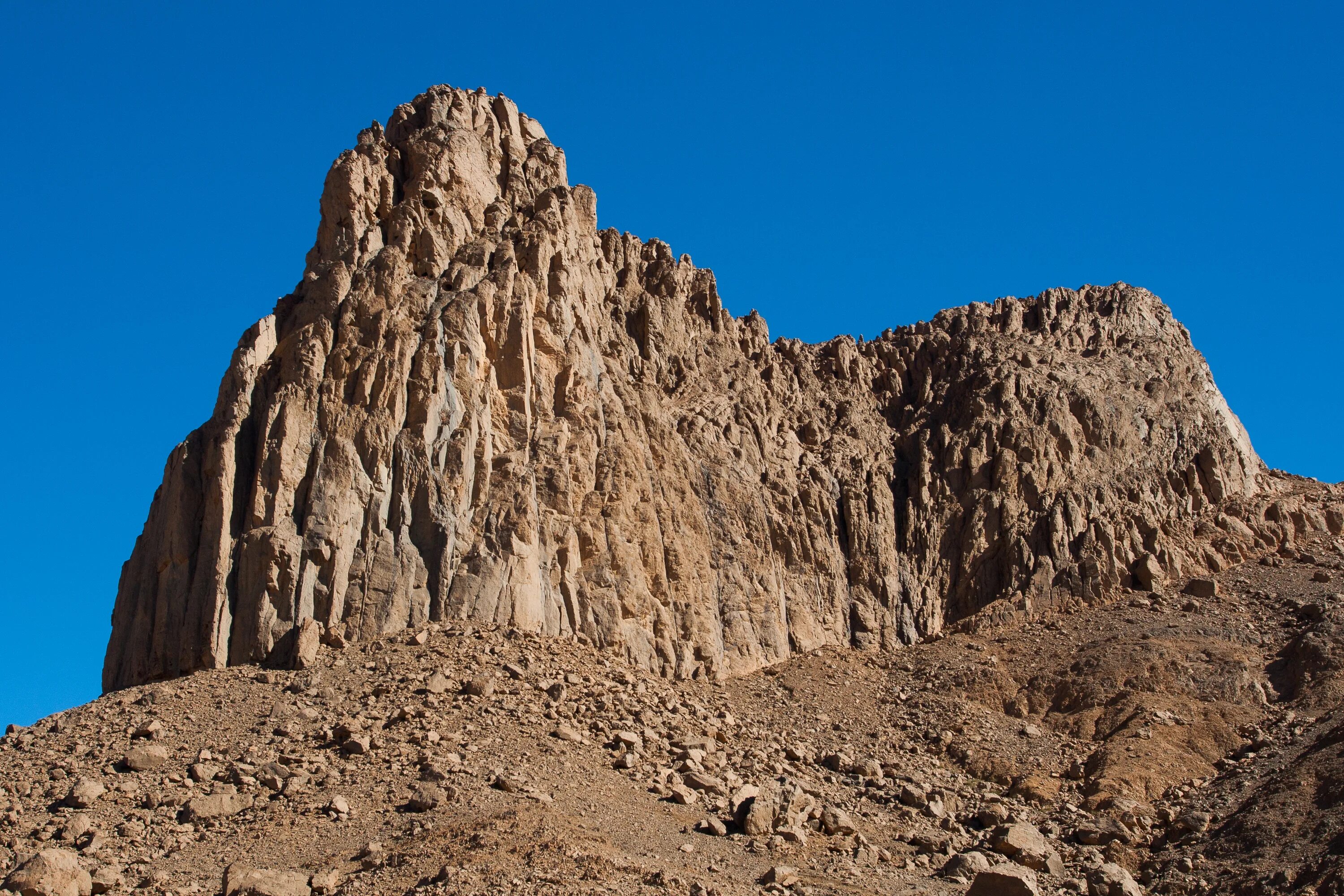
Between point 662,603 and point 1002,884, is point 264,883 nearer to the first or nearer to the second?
point 1002,884

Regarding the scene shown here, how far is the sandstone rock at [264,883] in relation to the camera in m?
32.1

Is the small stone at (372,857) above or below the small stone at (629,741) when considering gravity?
below

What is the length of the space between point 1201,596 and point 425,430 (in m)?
29.7

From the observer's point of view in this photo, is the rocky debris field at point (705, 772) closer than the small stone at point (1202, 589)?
Yes

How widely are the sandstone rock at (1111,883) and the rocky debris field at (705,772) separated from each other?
0.08 m

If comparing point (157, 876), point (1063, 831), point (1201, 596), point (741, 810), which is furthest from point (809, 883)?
point (1201, 596)

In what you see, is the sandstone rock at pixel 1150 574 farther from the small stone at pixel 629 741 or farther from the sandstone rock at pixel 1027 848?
the small stone at pixel 629 741

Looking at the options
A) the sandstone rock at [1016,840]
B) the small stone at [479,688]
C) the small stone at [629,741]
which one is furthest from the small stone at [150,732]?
the sandstone rock at [1016,840]

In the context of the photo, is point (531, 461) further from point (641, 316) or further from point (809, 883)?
point (809, 883)

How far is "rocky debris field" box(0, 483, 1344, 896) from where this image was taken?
1367 inches

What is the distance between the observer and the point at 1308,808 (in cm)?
4184

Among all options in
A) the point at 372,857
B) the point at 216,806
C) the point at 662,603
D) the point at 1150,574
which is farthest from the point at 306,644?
the point at 1150,574

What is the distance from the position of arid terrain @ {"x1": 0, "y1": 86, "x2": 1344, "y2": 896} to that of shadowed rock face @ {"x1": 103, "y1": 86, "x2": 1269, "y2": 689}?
161 mm

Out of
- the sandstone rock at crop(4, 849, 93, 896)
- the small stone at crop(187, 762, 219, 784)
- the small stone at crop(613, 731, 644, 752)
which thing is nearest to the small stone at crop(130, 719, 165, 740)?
the small stone at crop(187, 762, 219, 784)
